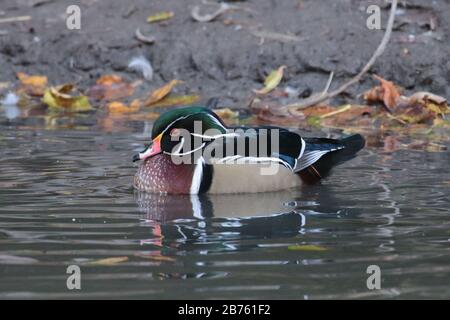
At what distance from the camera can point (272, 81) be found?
11.6 m

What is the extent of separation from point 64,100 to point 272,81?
83.4 inches

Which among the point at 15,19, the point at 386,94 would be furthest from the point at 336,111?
the point at 15,19

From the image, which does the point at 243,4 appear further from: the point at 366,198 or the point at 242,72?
the point at 366,198

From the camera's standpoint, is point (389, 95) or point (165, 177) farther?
point (389, 95)

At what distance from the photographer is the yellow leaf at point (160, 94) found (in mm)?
11719

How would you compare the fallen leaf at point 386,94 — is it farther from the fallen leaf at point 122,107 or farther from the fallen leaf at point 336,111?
the fallen leaf at point 122,107

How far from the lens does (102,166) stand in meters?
8.80

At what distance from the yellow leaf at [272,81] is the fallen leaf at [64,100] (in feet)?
5.91

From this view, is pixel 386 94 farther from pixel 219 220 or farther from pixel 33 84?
pixel 219 220

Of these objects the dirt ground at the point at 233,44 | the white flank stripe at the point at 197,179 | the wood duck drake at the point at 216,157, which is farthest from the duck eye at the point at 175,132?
the dirt ground at the point at 233,44

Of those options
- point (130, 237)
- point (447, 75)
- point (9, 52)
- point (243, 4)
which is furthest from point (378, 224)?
point (9, 52)

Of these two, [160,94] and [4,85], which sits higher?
[4,85]

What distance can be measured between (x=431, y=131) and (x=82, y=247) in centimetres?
497

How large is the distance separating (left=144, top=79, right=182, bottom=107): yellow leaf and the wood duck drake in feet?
11.9
